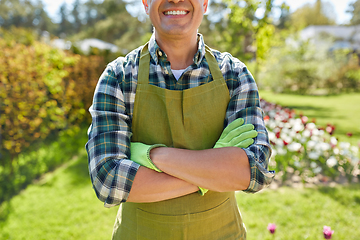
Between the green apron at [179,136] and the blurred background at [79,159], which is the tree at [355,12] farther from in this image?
the green apron at [179,136]

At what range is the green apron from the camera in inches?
51.9

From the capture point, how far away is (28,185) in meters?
3.99

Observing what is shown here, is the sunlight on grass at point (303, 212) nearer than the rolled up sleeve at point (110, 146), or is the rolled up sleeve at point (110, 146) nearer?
the rolled up sleeve at point (110, 146)

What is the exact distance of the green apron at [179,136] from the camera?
1.32 metres

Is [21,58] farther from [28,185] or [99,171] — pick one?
[99,171]

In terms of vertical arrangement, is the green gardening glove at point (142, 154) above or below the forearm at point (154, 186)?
above

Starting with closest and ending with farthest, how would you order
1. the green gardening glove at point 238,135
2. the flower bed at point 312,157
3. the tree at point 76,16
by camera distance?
the green gardening glove at point 238,135, the flower bed at point 312,157, the tree at point 76,16

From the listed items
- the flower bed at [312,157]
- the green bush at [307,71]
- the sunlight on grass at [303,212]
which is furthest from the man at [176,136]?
the green bush at [307,71]

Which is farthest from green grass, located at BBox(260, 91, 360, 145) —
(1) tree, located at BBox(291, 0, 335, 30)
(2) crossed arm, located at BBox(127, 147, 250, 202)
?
(1) tree, located at BBox(291, 0, 335, 30)

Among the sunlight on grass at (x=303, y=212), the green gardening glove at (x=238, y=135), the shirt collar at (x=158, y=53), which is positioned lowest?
the sunlight on grass at (x=303, y=212)

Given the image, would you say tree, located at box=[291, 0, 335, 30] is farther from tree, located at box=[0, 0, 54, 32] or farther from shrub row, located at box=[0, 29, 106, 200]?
shrub row, located at box=[0, 29, 106, 200]

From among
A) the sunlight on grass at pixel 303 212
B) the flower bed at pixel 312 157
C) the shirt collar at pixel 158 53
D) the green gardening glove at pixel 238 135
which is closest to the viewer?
the green gardening glove at pixel 238 135

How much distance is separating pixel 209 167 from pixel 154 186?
272 mm

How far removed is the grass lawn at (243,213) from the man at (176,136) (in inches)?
73.0
